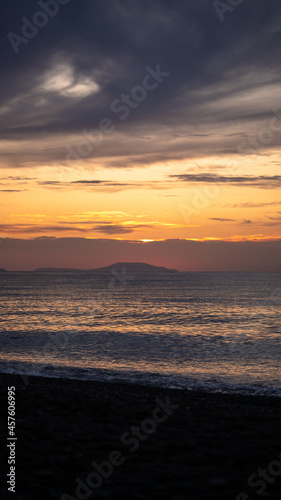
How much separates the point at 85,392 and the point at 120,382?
4.36 metres

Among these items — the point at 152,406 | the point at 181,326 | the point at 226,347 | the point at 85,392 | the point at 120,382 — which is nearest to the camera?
the point at 152,406

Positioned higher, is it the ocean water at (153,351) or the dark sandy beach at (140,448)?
the ocean water at (153,351)

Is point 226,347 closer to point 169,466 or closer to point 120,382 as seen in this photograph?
point 120,382

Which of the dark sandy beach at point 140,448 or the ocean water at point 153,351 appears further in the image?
the ocean water at point 153,351

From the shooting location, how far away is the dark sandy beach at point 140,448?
297 inches

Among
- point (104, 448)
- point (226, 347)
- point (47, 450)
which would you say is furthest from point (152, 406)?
point (226, 347)

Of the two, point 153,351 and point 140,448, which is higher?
point 153,351

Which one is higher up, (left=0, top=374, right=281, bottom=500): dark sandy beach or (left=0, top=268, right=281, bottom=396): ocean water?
(left=0, top=268, right=281, bottom=396): ocean water

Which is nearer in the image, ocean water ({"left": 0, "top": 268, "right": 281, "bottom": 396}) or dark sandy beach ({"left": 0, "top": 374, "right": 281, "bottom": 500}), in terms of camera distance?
dark sandy beach ({"left": 0, "top": 374, "right": 281, "bottom": 500})

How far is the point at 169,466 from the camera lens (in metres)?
8.35

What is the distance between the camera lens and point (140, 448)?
9312 mm

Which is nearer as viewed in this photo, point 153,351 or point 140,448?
point 140,448

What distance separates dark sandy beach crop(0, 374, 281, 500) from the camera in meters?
7.54

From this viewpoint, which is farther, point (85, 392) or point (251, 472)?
point (85, 392)
